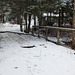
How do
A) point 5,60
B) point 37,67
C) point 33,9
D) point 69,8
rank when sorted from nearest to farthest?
point 37,67
point 5,60
point 33,9
point 69,8

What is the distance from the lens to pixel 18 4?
1074cm

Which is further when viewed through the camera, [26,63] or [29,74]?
[26,63]

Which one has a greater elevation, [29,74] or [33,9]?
[33,9]

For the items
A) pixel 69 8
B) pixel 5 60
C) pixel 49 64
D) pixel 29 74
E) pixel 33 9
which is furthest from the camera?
pixel 69 8

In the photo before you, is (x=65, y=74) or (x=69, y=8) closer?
(x=65, y=74)

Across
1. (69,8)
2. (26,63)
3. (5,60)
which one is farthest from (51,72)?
(69,8)

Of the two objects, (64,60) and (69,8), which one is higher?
(69,8)

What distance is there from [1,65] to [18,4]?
7166 millimetres

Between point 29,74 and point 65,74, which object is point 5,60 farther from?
point 65,74

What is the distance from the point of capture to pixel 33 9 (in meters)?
10.5

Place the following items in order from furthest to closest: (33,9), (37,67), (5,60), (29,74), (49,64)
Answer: (33,9), (5,60), (49,64), (37,67), (29,74)

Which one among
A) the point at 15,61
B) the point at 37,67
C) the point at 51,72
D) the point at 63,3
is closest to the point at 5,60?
the point at 15,61

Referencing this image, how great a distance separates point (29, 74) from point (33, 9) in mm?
7434

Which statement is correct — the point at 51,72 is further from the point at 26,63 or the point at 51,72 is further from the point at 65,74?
the point at 26,63
